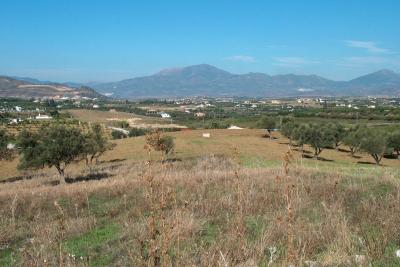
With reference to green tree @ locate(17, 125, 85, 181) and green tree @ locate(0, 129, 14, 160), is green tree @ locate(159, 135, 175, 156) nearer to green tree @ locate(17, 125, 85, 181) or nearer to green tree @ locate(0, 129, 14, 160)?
green tree @ locate(17, 125, 85, 181)

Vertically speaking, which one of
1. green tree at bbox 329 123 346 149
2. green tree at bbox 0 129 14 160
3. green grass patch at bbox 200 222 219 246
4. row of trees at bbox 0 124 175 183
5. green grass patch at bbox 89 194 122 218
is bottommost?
green tree at bbox 329 123 346 149

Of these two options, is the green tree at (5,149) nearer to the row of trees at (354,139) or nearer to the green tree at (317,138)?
the row of trees at (354,139)

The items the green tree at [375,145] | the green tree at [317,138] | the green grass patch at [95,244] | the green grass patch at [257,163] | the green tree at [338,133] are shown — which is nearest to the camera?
the green grass patch at [95,244]

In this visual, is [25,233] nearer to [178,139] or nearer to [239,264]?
[239,264]

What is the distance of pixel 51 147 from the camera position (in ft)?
109

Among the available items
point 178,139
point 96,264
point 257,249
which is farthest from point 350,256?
point 178,139

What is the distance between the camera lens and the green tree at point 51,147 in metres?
33.4

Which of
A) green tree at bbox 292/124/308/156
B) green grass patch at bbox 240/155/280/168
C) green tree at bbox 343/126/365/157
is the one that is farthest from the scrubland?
green tree at bbox 343/126/365/157

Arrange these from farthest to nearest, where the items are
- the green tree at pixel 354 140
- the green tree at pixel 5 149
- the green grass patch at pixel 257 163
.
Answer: the green tree at pixel 354 140 → the green tree at pixel 5 149 → the green grass patch at pixel 257 163

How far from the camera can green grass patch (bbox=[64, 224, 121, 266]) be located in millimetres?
6723

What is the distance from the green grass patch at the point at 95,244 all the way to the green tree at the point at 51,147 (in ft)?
83.2

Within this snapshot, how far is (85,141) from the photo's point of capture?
35.8 metres

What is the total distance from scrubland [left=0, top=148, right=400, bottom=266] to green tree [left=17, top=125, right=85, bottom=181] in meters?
20.4

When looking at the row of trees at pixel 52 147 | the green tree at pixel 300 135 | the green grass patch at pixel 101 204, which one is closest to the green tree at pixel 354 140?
the green tree at pixel 300 135
